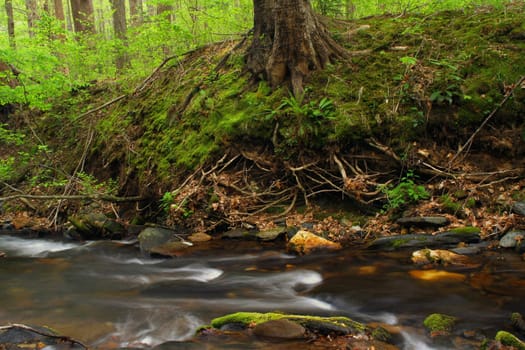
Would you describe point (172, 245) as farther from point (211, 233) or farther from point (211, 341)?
point (211, 341)

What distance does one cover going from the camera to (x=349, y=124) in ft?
21.8

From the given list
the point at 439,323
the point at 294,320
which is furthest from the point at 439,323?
the point at 294,320

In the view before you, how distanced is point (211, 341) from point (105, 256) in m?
4.10

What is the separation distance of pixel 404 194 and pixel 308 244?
164cm

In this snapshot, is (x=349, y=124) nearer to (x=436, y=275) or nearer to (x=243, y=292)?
(x=436, y=275)

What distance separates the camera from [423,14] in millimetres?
8633

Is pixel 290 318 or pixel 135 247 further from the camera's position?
pixel 135 247

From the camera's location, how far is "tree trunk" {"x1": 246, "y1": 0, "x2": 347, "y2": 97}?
287 inches

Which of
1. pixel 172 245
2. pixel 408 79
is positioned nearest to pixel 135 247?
pixel 172 245

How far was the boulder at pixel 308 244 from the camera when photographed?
559cm

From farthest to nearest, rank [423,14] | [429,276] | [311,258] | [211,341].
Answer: [423,14]
[311,258]
[429,276]
[211,341]


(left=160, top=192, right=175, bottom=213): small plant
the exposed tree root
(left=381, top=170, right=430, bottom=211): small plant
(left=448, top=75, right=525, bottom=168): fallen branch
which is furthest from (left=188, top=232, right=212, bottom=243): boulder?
(left=448, top=75, right=525, bottom=168): fallen branch

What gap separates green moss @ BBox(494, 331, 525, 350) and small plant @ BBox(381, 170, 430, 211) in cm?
305

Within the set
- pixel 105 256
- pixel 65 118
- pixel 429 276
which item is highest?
pixel 65 118
